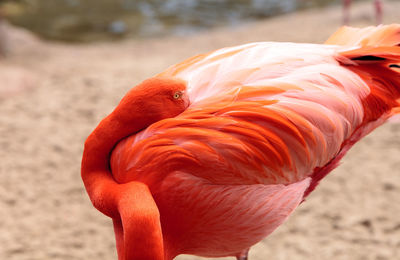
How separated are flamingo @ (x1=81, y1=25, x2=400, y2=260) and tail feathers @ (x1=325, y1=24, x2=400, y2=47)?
66 mm

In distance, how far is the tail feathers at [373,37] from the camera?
159 centimetres

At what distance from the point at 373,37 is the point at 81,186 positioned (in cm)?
193

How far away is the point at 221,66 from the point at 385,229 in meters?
1.45

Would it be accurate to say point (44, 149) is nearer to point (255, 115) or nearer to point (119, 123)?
point (119, 123)

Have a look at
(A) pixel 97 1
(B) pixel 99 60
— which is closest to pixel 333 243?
(B) pixel 99 60

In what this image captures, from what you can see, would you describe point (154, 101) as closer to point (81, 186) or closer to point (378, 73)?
point (378, 73)

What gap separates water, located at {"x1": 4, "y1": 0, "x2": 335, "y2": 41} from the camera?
6707mm

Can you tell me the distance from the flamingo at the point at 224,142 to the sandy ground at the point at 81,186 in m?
1.01

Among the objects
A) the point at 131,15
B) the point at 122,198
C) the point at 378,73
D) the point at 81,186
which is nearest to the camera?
the point at 122,198

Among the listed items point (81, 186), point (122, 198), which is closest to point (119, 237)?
point (122, 198)

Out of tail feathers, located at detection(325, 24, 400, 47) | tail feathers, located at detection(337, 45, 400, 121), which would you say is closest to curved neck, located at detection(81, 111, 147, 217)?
tail feathers, located at detection(337, 45, 400, 121)

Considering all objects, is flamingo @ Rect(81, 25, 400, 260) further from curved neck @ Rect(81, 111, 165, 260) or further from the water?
the water

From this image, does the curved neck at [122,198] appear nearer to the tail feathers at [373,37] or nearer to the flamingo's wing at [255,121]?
the flamingo's wing at [255,121]

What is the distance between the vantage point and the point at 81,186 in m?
2.91
